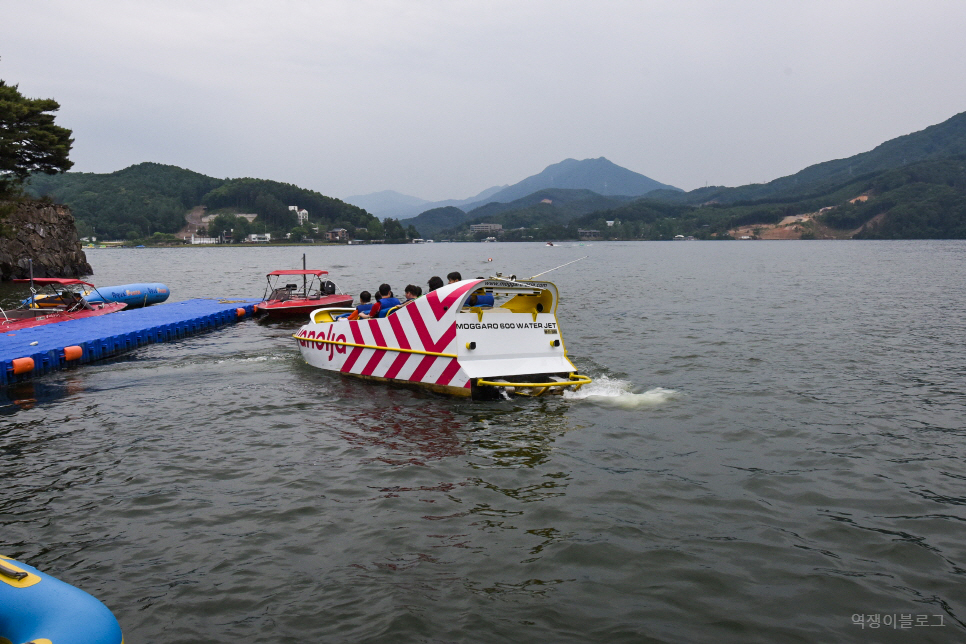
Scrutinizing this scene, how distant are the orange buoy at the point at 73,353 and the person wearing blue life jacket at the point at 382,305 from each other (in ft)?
28.2

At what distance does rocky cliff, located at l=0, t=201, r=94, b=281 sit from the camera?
4647cm

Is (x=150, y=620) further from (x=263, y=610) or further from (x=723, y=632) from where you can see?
(x=723, y=632)

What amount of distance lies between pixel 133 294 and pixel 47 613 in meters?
32.6

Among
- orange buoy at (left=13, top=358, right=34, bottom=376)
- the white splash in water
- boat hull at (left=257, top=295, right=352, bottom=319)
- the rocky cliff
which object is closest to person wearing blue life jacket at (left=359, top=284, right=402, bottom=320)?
the white splash in water

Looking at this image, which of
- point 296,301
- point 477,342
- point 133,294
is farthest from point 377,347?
point 133,294

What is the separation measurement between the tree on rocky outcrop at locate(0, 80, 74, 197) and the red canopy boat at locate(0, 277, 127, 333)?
87.4 ft

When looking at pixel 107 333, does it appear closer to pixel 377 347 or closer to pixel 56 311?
pixel 56 311

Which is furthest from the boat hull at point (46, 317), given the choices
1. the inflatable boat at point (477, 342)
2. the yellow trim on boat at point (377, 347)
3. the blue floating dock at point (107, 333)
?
the inflatable boat at point (477, 342)

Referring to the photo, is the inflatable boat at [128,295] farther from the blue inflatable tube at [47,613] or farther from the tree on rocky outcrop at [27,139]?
the blue inflatable tube at [47,613]

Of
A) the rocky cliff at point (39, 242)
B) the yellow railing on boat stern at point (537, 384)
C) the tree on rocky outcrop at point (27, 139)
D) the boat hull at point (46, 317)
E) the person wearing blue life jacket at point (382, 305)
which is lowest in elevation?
the yellow railing on boat stern at point (537, 384)

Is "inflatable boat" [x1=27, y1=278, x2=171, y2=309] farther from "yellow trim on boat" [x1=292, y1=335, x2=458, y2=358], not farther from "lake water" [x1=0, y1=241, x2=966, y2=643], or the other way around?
"yellow trim on boat" [x1=292, y1=335, x2=458, y2=358]

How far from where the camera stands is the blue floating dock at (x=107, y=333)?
53.2 ft

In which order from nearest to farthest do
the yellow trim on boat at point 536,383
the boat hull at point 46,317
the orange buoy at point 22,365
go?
the yellow trim on boat at point 536,383 < the orange buoy at point 22,365 < the boat hull at point 46,317

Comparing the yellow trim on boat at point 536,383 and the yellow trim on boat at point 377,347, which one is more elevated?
the yellow trim on boat at point 377,347
